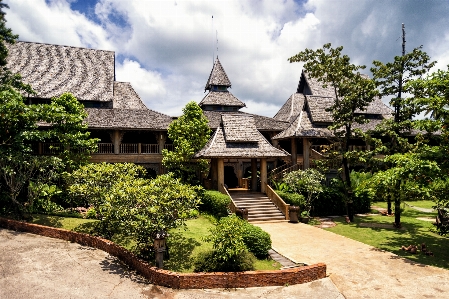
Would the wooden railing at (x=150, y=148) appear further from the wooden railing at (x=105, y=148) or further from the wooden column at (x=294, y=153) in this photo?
the wooden column at (x=294, y=153)

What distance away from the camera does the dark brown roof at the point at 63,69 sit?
24.1 m

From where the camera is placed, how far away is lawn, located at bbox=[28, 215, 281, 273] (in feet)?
33.9

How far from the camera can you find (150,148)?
77.9 feet

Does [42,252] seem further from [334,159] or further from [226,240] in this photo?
[334,159]

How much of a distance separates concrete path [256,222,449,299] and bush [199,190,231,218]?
10.7ft

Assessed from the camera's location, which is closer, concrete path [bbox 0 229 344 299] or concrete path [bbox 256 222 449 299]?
concrete path [bbox 0 229 344 299]

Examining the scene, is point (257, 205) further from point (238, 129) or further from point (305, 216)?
point (238, 129)

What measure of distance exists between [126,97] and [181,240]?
19.3 meters

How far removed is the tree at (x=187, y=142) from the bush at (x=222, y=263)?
10398 mm

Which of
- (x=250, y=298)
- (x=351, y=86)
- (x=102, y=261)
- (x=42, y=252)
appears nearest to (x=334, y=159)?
(x=351, y=86)

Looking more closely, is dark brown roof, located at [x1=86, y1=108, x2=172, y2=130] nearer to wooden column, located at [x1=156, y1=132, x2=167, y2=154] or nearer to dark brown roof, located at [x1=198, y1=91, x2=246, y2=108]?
wooden column, located at [x1=156, y1=132, x2=167, y2=154]

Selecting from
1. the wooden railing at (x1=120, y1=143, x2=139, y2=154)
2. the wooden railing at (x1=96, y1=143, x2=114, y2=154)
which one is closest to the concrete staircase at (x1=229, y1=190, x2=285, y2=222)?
the wooden railing at (x1=120, y1=143, x2=139, y2=154)

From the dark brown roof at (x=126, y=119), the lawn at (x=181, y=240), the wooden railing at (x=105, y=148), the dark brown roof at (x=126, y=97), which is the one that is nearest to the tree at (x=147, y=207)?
the lawn at (x=181, y=240)

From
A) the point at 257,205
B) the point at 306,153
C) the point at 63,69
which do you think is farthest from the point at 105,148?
the point at 306,153
